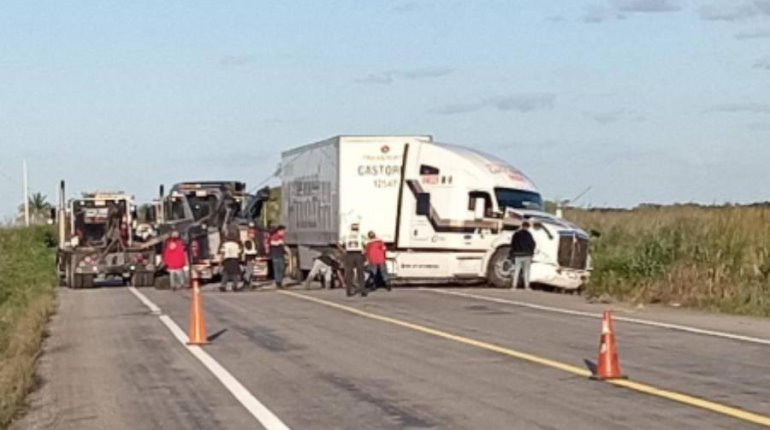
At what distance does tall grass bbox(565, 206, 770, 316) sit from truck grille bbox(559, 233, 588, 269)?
1.10 ft

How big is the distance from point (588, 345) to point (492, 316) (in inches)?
267

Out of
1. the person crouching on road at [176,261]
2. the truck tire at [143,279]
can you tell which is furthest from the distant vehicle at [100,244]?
the person crouching on road at [176,261]

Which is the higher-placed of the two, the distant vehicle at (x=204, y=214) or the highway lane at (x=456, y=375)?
the distant vehicle at (x=204, y=214)

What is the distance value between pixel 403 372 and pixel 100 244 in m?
32.1

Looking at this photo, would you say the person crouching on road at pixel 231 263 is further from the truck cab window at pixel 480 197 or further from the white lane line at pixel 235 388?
the white lane line at pixel 235 388

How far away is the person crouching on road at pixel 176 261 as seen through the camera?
41062 millimetres

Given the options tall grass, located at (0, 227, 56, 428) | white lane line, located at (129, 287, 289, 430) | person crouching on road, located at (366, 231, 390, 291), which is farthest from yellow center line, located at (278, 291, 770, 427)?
person crouching on road, located at (366, 231, 390, 291)

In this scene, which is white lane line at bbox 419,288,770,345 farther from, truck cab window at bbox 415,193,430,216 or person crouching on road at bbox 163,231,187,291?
person crouching on road at bbox 163,231,187,291

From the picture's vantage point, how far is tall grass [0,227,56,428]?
16203 millimetres

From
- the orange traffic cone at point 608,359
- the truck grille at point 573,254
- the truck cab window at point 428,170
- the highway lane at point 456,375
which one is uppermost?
the truck cab window at point 428,170

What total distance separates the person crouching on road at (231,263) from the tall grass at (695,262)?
921cm

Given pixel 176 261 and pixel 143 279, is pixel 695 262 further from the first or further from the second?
pixel 143 279

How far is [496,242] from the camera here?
38500mm

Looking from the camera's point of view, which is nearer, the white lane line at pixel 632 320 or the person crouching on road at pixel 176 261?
the white lane line at pixel 632 320
